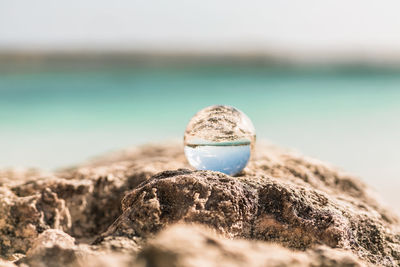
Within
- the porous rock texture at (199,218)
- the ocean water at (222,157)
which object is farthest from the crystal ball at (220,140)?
the porous rock texture at (199,218)

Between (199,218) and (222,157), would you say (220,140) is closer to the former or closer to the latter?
(222,157)

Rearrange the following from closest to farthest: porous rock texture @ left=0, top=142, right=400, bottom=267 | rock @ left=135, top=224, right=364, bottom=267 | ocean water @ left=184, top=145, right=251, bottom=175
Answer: rock @ left=135, top=224, right=364, bottom=267 → porous rock texture @ left=0, top=142, right=400, bottom=267 → ocean water @ left=184, top=145, right=251, bottom=175

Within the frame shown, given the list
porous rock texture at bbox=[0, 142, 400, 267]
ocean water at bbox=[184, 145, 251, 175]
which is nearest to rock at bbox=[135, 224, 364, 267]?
porous rock texture at bbox=[0, 142, 400, 267]

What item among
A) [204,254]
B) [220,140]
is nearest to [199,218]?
[204,254]

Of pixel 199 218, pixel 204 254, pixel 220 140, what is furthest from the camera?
pixel 220 140

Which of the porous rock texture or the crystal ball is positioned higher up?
the crystal ball

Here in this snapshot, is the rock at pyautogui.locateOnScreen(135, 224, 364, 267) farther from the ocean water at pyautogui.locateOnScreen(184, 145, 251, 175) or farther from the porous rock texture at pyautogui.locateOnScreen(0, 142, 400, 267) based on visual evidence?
the ocean water at pyautogui.locateOnScreen(184, 145, 251, 175)

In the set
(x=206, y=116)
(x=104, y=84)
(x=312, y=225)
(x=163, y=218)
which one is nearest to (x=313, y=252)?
(x=312, y=225)

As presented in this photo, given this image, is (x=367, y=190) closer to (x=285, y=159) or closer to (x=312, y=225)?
(x=285, y=159)
